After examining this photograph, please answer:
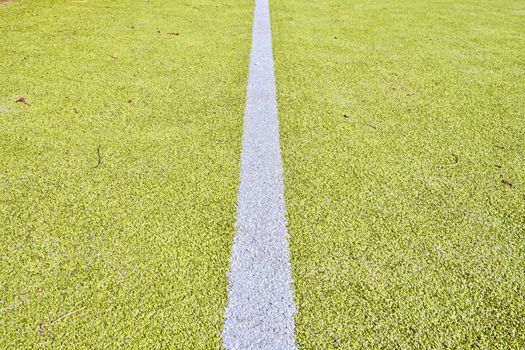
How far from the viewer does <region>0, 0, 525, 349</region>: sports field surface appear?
1.69 metres

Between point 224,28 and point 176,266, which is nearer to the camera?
point 176,266

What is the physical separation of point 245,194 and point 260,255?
476 mm

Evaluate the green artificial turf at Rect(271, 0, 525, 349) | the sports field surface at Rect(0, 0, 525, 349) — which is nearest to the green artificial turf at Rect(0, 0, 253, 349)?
the sports field surface at Rect(0, 0, 525, 349)

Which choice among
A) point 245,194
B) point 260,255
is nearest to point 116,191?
point 245,194

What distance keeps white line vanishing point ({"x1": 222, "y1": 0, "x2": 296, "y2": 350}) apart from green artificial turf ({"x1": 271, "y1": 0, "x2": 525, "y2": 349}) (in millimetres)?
67

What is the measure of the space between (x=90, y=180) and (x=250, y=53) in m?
2.67

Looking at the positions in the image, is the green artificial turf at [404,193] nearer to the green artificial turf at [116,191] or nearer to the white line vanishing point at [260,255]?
the white line vanishing point at [260,255]

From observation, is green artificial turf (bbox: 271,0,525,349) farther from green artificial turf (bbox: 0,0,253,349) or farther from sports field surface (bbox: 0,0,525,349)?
green artificial turf (bbox: 0,0,253,349)

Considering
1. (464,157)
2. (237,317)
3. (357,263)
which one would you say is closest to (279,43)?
(464,157)

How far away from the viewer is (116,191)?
92.4 inches

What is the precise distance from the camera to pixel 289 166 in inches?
104

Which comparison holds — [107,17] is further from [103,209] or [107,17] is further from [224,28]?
[103,209]

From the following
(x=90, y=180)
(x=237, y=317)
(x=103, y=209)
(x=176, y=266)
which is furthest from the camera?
(x=90, y=180)

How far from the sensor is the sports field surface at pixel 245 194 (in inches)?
66.6
